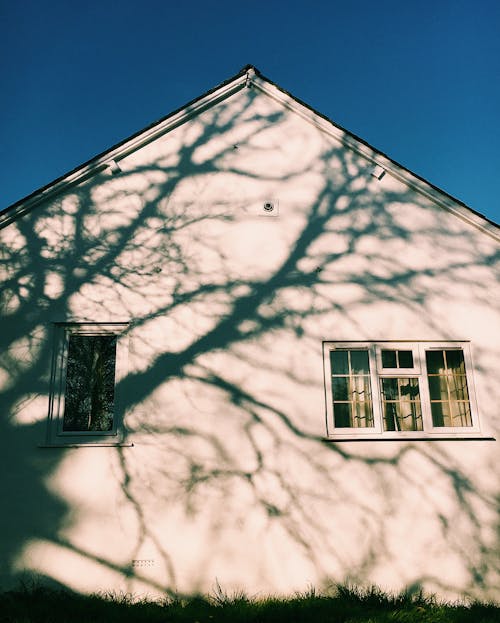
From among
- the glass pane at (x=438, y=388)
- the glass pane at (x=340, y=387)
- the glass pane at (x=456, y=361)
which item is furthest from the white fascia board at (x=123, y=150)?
the glass pane at (x=438, y=388)

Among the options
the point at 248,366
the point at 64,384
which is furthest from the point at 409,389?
the point at 64,384

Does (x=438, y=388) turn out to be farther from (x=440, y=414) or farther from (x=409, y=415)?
(x=409, y=415)

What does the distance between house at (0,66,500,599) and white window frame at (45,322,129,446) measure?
34 millimetres

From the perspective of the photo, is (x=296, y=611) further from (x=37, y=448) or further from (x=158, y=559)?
(x=37, y=448)

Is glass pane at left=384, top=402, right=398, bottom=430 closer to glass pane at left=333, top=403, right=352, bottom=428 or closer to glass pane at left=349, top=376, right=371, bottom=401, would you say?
glass pane at left=349, top=376, right=371, bottom=401

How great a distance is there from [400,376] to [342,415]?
1064 mm

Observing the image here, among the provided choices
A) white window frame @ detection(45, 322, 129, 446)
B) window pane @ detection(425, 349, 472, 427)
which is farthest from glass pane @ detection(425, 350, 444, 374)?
white window frame @ detection(45, 322, 129, 446)

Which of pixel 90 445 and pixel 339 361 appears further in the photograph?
pixel 339 361

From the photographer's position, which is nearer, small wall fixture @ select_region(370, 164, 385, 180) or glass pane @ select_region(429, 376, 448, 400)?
glass pane @ select_region(429, 376, 448, 400)

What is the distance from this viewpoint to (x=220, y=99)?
28.5 feet

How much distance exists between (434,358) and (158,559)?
4.90 meters

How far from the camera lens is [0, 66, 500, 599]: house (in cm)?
705

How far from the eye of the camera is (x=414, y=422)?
7.68 metres

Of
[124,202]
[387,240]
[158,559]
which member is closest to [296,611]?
[158,559]
